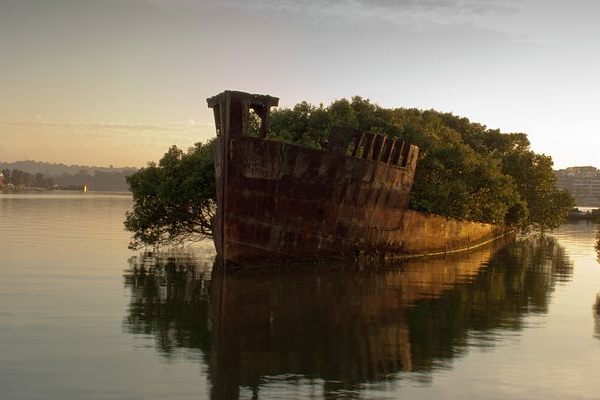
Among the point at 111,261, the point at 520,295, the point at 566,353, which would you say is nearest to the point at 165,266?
the point at 111,261

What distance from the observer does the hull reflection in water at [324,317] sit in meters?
12.7

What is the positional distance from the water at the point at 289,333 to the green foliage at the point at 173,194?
485cm

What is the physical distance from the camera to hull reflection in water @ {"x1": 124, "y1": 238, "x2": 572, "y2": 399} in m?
12.7

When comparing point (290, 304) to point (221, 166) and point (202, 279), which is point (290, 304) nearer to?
point (202, 279)

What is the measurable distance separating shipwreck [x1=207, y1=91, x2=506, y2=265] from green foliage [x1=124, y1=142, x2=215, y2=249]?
4.91 meters

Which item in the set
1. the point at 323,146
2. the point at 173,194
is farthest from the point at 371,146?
the point at 173,194

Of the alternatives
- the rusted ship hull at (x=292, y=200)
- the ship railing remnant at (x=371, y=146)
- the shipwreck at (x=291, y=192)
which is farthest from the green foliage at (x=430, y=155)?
the rusted ship hull at (x=292, y=200)

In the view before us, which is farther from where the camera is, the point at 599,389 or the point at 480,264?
the point at 480,264

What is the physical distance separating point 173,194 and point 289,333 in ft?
60.7

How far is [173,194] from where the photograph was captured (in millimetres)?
33031

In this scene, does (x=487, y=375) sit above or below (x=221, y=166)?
below

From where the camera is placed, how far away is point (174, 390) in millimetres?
11047

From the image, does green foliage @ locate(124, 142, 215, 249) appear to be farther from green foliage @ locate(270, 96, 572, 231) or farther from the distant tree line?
green foliage @ locate(270, 96, 572, 231)

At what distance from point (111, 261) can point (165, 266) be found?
2.64 metres
